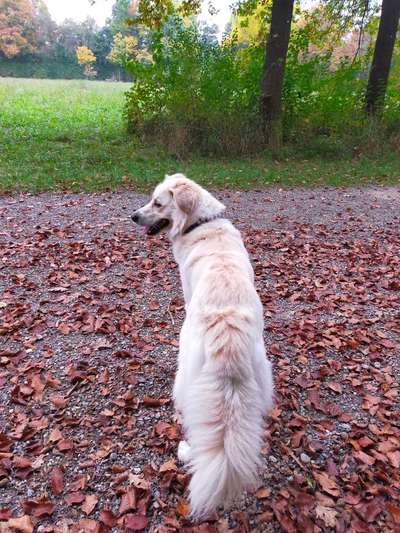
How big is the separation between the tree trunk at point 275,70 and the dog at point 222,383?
10995 millimetres

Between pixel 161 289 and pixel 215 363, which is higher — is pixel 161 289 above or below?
below

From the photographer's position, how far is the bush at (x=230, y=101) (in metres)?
12.4

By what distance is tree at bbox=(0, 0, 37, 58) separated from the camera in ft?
183

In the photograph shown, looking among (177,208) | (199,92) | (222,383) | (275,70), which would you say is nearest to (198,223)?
(177,208)

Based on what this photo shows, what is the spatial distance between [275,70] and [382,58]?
5062 mm

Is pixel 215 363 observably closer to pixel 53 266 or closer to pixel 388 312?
pixel 388 312

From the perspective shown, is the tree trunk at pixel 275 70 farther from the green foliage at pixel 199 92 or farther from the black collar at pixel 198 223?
the black collar at pixel 198 223

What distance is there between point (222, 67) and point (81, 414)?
40.1 feet

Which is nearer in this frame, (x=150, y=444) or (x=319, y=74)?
(x=150, y=444)

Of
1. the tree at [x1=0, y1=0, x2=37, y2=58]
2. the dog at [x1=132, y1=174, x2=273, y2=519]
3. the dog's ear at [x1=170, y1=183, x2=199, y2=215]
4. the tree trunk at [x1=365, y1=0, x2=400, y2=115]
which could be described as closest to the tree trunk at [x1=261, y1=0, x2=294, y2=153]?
the tree trunk at [x1=365, y1=0, x2=400, y2=115]

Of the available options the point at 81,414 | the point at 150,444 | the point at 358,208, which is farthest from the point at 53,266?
the point at 358,208

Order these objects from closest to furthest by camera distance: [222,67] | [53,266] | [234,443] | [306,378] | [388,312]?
[234,443]
[306,378]
[388,312]
[53,266]
[222,67]

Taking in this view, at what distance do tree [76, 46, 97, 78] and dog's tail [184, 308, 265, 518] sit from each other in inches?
2716

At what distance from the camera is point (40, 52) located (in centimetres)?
6006
